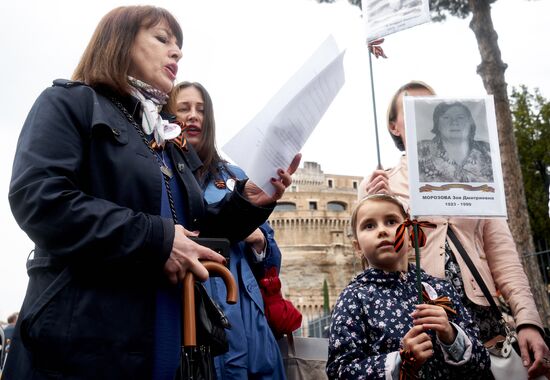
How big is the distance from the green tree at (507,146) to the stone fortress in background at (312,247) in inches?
1258

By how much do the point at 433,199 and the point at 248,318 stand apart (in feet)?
2.69

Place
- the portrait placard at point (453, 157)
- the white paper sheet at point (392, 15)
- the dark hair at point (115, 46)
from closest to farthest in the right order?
the dark hair at point (115, 46) < the portrait placard at point (453, 157) < the white paper sheet at point (392, 15)

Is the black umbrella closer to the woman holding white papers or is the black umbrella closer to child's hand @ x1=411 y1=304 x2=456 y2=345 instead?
child's hand @ x1=411 y1=304 x2=456 y2=345

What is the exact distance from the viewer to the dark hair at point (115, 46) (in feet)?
5.27

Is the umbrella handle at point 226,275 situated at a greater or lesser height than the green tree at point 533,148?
lesser

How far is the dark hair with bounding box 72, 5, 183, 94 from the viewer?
5.27 ft

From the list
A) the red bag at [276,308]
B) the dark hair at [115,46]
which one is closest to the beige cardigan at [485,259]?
the red bag at [276,308]

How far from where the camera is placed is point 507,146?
7152mm

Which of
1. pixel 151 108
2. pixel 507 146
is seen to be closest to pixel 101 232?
pixel 151 108

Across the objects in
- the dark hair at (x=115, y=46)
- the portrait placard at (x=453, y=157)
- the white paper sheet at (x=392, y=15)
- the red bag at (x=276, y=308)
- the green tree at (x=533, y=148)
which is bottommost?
the red bag at (x=276, y=308)

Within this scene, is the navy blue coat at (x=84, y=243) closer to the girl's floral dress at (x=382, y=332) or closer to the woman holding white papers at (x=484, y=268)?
the girl's floral dress at (x=382, y=332)

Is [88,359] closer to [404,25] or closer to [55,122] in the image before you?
[55,122]

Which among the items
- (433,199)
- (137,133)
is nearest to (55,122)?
(137,133)

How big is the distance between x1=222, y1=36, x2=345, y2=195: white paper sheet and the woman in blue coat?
0.48 m
